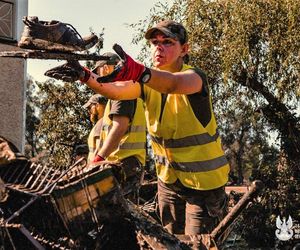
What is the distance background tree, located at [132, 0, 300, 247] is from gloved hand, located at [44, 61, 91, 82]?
11324 millimetres

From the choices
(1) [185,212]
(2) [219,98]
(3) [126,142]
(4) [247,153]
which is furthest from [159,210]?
(4) [247,153]

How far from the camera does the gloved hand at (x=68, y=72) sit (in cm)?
275

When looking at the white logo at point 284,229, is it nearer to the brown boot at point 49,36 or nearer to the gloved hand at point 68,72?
the gloved hand at point 68,72

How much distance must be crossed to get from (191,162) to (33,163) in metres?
1.29

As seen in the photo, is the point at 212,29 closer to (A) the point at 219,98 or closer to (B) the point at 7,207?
(A) the point at 219,98

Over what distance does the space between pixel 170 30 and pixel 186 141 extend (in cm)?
64

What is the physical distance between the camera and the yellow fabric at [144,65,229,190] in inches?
147

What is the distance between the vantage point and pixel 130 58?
2.70 metres

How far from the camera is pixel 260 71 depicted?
15.5 meters

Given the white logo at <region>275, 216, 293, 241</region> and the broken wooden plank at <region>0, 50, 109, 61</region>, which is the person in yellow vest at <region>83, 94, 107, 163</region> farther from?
the white logo at <region>275, 216, 293, 241</region>

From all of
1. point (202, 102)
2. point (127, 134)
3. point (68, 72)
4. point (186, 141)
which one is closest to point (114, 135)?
point (127, 134)

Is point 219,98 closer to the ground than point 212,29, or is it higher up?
closer to the ground

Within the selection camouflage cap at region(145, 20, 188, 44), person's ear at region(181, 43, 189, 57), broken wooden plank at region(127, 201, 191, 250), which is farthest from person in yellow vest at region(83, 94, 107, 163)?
broken wooden plank at region(127, 201, 191, 250)

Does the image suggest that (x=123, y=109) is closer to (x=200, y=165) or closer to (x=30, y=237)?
(x=200, y=165)
